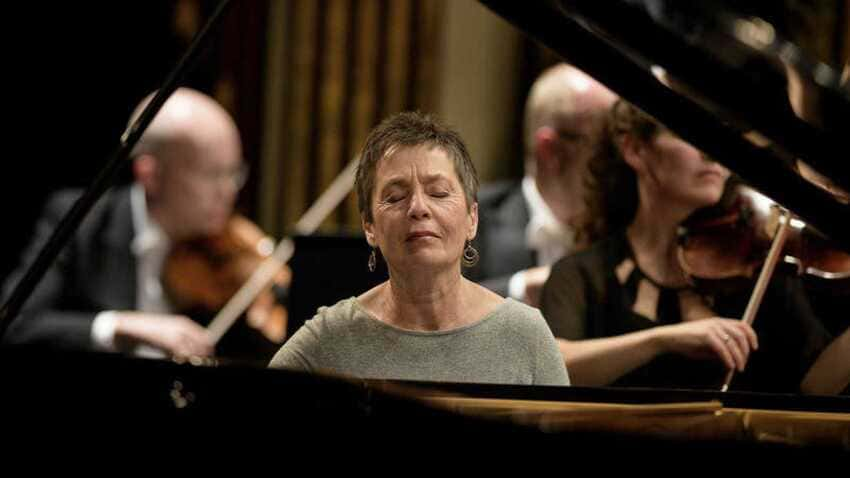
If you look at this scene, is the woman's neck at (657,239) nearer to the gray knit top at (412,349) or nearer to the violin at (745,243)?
the violin at (745,243)

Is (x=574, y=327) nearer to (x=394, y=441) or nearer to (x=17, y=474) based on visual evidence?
(x=394, y=441)

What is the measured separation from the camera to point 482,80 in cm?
391

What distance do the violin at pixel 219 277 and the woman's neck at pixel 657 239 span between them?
1427 millimetres

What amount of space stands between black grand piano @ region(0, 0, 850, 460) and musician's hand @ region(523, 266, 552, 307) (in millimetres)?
161

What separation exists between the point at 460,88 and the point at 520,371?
2.57 metres

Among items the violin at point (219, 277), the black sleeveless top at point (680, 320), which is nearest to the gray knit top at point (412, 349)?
the black sleeveless top at point (680, 320)

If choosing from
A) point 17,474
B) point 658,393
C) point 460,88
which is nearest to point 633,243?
point 658,393

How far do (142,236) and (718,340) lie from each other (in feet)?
5.71

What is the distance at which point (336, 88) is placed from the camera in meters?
A: 4.20

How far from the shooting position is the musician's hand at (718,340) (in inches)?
65.4

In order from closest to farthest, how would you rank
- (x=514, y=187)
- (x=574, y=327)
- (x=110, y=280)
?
1. (x=574, y=327)
2. (x=514, y=187)
3. (x=110, y=280)

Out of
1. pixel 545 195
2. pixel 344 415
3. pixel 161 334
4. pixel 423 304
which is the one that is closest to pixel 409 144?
pixel 423 304

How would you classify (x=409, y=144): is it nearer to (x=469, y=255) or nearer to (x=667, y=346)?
(x=469, y=255)

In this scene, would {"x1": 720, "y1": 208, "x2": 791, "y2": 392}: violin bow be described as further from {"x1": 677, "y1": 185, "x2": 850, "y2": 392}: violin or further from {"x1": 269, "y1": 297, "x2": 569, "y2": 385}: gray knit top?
{"x1": 269, "y1": 297, "x2": 569, "y2": 385}: gray knit top
